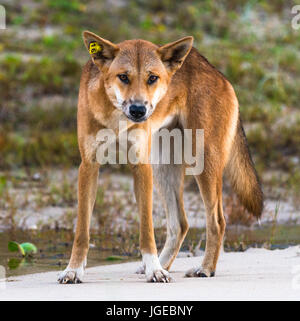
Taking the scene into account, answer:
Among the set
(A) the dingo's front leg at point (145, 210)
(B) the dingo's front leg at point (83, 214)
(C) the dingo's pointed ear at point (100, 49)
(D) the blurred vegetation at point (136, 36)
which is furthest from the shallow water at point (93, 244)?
(D) the blurred vegetation at point (136, 36)

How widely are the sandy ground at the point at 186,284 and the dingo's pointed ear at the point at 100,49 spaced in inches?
57.1

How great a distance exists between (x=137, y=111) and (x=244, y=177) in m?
1.56

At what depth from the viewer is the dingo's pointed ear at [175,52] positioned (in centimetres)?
466

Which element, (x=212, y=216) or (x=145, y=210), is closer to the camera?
(x=145, y=210)

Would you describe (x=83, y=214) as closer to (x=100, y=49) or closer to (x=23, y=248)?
(x=100, y=49)

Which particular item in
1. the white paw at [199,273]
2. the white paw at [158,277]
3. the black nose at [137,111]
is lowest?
the white paw at [199,273]

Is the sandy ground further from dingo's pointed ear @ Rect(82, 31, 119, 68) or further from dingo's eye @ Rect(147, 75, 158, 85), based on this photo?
dingo's pointed ear @ Rect(82, 31, 119, 68)

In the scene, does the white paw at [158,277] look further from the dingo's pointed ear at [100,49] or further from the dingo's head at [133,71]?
the dingo's pointed ear at [100,49]

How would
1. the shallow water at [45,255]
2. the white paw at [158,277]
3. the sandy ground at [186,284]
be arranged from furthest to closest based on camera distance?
1. the shallow water at [45,255]
2. the white paw at [158,277]
3. the sandy ground at [186,284]

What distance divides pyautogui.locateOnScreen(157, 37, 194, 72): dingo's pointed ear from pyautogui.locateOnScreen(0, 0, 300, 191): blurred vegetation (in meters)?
4.34

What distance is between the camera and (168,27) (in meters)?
15.5

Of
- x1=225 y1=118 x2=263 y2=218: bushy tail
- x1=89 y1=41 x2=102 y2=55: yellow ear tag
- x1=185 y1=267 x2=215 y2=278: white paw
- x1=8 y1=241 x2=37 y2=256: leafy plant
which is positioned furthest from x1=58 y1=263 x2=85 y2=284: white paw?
x1=225 y1=118 x2=263 y2=218: bushy tail

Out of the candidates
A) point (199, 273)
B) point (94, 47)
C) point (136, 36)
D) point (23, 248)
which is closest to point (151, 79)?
point (94, 47)

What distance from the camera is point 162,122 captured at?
16.7ft
